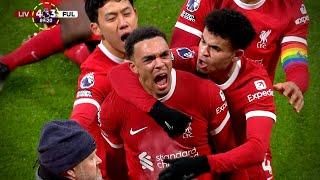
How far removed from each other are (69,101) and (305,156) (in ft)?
8.50

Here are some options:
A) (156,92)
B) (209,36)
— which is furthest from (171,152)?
(209,36)

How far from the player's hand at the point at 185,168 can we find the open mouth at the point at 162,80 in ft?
1.39

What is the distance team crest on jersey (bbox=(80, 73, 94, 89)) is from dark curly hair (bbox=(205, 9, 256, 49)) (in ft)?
2.81

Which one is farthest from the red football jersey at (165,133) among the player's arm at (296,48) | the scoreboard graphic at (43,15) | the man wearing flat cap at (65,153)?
the scoreboard graphic at (43,15)

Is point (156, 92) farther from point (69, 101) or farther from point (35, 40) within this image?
point (69, 101)

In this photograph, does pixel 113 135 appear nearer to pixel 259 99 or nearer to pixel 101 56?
pixel 101 56

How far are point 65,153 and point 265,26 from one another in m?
2.27

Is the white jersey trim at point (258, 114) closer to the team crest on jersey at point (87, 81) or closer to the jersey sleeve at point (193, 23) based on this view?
the jersey sleeve at point (193, 23)

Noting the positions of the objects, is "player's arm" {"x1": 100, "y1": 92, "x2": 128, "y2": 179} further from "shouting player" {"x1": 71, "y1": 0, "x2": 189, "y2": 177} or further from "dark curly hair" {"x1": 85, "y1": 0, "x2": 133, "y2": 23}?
"dark curly hair" {"x1": 85, "y1": 0, "x2": 133, "y2": 23}

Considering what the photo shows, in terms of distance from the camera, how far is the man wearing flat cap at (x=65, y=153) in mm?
2994

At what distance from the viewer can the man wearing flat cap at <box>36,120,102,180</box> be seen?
2994mm

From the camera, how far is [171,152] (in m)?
3.85

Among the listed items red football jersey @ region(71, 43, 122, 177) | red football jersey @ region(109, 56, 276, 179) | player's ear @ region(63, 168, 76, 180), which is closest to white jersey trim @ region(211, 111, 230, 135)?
red football jersey @ region(109, 56, 276, 179)

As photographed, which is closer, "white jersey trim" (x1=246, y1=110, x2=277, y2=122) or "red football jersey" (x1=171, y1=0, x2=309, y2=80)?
"white jersey trim" (x1=246, y1=110, x2=277, y2=122)
